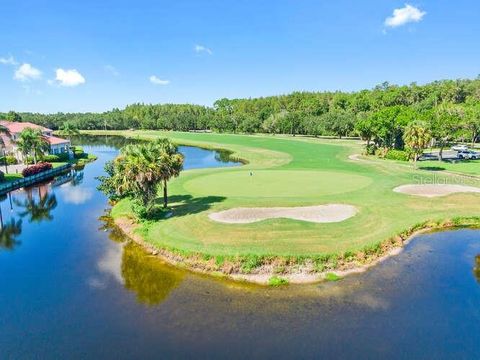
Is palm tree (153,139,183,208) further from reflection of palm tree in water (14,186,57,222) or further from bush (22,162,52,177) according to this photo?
bush (22,162,52,177)

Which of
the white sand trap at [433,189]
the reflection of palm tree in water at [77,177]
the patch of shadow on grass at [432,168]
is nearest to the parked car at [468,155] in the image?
the patch of shadow on grass at [432,168]

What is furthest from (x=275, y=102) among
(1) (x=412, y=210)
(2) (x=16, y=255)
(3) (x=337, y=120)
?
(2) (x=16, y=255)

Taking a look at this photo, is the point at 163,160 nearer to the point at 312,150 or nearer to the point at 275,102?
the point at 312,150

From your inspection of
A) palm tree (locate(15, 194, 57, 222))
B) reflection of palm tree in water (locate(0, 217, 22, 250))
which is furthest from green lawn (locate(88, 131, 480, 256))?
reflection of palm tree in water (locate(0, 217, 22, 250))

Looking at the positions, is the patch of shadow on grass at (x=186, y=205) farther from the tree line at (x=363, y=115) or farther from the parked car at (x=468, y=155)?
the parked car at (x=468, y=155)

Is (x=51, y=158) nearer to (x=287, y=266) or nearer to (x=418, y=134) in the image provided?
(x=287, y=266)

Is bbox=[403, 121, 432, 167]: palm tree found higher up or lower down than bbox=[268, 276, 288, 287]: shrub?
higher up

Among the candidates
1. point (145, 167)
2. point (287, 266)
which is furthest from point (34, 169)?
point (287, 266)
